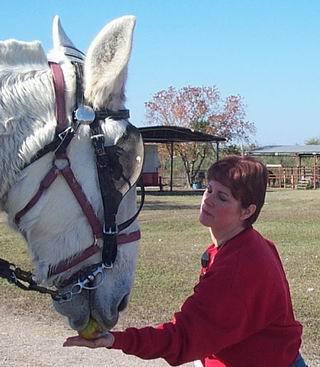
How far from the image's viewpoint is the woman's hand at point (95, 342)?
252 cm

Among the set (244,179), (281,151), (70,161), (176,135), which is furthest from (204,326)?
(281,151)

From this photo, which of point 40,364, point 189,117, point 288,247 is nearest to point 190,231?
point 288,247

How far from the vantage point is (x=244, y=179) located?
2.83 metres

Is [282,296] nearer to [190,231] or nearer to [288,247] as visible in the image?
[288,247]

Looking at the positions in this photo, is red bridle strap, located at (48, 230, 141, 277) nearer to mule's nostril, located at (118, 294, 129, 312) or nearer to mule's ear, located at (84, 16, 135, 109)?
mule's nostril, located at (118, 294, 129, 312)

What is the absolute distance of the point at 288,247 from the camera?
505 inches

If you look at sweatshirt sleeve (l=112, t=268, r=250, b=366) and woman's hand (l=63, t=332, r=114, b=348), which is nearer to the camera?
woman's hand (l=63, t=332, r=114, b=348)

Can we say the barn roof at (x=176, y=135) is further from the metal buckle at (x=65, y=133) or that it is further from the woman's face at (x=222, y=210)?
the metal buckle at (x=65, y=133)

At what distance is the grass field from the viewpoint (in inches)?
280

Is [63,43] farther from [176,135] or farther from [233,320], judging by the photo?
[176,135]

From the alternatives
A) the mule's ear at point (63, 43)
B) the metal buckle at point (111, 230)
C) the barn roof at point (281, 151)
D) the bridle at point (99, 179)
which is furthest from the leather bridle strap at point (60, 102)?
the barn roof at point (281, 151)

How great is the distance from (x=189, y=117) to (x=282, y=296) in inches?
1910

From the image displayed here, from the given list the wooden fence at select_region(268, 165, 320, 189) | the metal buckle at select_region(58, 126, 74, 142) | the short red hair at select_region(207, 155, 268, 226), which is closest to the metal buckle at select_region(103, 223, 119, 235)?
the metal buckle at select_region(58, 126, 74, 142)

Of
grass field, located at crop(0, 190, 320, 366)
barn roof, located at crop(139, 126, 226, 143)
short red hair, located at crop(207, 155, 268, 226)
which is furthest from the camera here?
barn roof, located at crop(139, 126, 226, 143)
